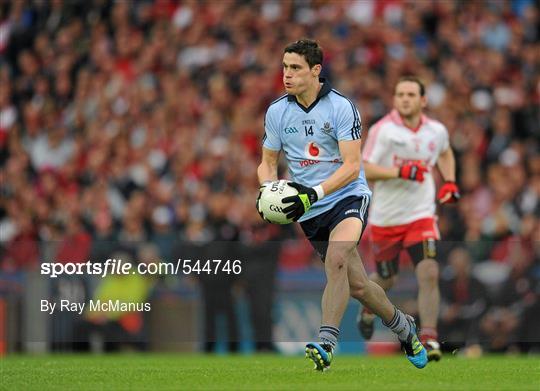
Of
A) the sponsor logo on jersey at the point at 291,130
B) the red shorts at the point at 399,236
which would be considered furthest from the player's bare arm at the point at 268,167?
the red shorts at the point at 399,236

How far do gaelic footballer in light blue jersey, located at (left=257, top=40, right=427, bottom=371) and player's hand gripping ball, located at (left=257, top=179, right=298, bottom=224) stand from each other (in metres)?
0.11

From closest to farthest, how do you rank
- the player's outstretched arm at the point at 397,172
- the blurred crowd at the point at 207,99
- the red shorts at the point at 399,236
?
the player's outstretched arm at the point at 397,172, the red shorts at the point at 399,236, the blurred crowd at the point at 207,99

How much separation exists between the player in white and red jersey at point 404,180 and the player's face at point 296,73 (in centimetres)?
274

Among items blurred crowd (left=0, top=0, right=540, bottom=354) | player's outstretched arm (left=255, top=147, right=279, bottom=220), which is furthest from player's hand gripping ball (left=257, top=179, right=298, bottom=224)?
blurred crowd (left=0, top=0, right=540, bottom=354)

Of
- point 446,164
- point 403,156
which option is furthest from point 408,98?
point 446,164

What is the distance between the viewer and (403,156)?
13.1 meters

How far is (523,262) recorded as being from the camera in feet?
51.0

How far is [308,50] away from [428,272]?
126 inches

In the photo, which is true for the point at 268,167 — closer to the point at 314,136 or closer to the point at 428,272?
the point at 314,136

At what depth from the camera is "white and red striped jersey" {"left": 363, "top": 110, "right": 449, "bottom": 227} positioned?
13055 mm

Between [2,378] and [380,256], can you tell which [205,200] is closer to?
[380,256]

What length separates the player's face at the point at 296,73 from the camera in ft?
33.4

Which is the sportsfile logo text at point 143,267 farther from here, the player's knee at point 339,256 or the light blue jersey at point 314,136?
the player's knee at point 339,256

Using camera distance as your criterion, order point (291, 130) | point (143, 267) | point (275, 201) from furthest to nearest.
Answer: point (143, 267)
point (291, 130)
point (275, 201)
